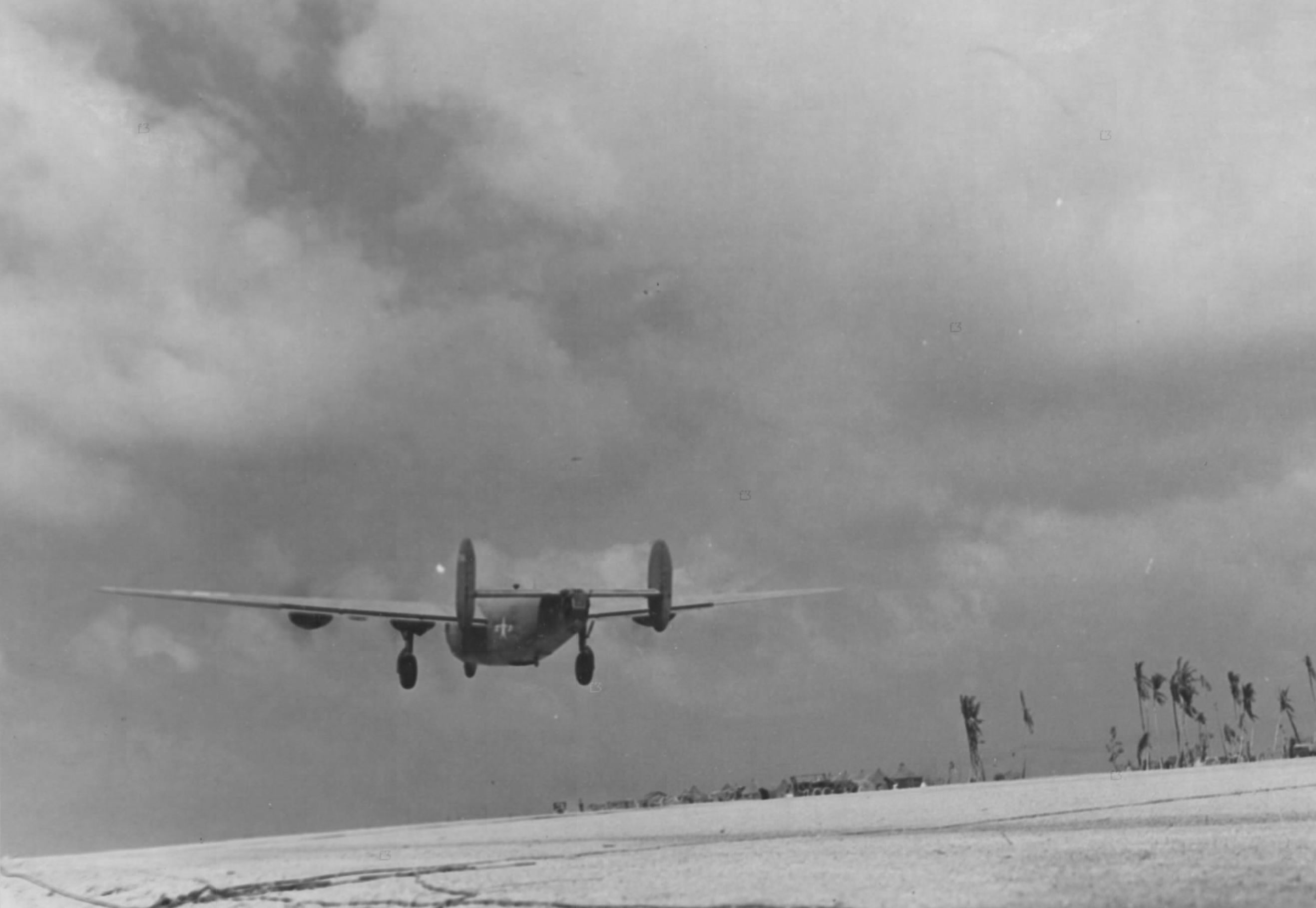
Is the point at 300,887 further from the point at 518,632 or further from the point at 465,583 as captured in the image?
the point at 518,632

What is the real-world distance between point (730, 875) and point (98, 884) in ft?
19.7

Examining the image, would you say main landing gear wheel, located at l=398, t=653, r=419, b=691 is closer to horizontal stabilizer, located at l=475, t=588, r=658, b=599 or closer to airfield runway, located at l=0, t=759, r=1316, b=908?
horizontal stabilizer, located at l=475, t=588, r=658, b=599

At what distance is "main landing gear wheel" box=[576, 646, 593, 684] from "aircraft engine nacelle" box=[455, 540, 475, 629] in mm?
3953

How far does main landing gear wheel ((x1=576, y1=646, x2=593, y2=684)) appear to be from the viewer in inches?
1288

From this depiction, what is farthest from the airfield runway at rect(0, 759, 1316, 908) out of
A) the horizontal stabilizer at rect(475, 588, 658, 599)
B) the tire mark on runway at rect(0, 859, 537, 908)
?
the horizontal stabilizer at rect(475, 588, 658, 599)

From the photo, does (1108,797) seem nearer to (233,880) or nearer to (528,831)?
(528,831)

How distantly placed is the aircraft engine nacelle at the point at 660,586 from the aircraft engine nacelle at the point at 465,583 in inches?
193

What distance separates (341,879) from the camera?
28.2ft

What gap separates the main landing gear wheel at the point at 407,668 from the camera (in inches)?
1353

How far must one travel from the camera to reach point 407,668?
34438 mm

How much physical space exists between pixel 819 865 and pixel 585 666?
86.2 ft

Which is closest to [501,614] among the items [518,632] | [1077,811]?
[518,632]

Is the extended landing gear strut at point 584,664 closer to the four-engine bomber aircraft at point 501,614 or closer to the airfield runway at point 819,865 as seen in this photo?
the four-engine bomber aircraft at point 501,614

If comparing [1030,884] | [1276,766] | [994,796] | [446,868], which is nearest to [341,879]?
[446,868]
